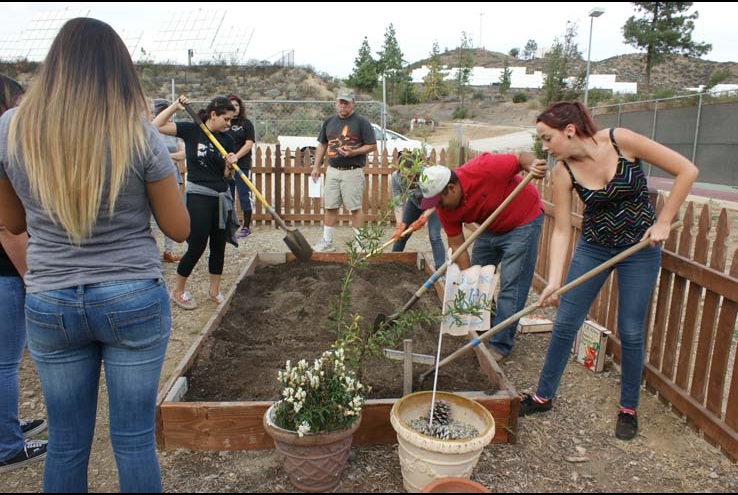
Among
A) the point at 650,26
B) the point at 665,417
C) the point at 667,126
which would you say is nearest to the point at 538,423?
the point at 665,417

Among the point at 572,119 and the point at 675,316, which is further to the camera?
the point at 675,316

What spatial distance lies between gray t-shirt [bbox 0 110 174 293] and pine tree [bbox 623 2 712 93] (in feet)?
125

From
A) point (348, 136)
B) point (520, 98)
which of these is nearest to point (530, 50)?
point (520, 98)

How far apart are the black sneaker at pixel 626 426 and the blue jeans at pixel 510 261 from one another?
101 centimetres

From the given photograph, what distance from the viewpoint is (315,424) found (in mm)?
2459

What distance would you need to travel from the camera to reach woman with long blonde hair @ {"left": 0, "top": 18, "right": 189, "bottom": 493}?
1.62 meters

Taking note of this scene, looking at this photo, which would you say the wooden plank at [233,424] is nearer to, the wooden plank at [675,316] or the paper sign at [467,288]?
the paper sign at [467,288]

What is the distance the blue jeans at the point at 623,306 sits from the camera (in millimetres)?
2910

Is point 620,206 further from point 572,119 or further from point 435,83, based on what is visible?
point 435,83

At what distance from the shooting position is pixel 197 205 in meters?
4.60

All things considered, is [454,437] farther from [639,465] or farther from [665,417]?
[665,417]

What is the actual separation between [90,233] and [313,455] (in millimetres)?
1401

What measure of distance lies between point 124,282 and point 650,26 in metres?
38.9

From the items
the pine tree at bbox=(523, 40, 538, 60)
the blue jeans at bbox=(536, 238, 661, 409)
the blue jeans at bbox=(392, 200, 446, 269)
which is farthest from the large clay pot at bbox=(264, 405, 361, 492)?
the pine tree at bbox=(523, 40, 538, 60)
